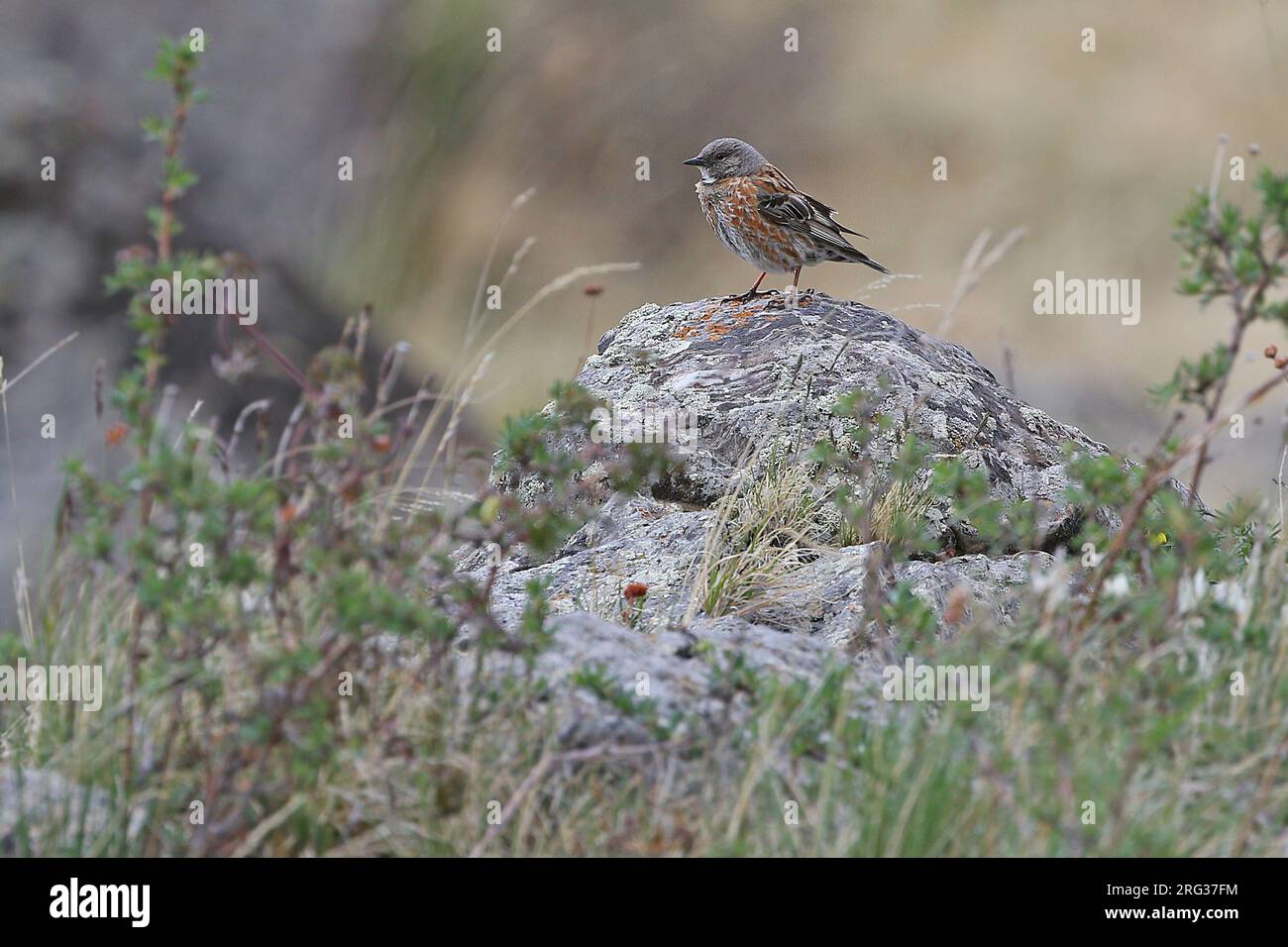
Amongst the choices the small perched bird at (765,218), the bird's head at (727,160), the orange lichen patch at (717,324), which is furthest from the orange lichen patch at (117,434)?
the bird's head at (727,160)

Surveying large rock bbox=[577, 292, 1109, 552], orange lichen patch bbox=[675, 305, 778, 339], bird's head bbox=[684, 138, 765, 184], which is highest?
bird's head bbox=[684, 138, 765, 184]

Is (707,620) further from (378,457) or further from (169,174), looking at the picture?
(169,174)

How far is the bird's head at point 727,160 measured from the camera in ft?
22.1

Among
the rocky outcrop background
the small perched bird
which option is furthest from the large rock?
the small perched bird

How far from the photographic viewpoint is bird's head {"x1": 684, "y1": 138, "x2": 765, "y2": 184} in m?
6.75

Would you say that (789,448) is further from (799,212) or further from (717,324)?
(799,212)

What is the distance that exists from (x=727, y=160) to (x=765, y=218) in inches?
21.1

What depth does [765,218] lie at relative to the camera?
21.1 feet

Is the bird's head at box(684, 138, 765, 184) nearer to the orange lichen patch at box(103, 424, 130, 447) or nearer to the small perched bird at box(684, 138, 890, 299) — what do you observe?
the small perched bird at box(684, 138, 890, 299)

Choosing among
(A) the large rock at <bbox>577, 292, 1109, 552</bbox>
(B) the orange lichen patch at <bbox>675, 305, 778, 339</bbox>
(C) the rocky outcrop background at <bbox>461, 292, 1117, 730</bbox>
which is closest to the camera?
(C) the rocky outcrop background at <bbox>461, 292, 1117, 730</bbox>

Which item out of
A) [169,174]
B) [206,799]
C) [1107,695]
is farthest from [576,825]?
[169,174]

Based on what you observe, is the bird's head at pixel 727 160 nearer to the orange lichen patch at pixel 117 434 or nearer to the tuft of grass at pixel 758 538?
the tuft of grass at pixel 758 538

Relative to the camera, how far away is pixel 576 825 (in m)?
2.93

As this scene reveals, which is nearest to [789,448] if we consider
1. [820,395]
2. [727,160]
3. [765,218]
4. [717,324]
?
[820,395]
